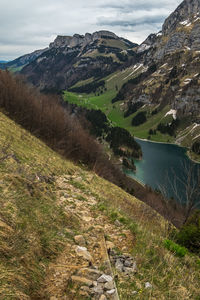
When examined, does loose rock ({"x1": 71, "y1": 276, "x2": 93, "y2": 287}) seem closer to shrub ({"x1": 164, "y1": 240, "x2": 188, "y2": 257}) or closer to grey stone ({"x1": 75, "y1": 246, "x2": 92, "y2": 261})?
grey stone ({"x1": 75, "y1": 246, "x2": 92, "y2": 261})

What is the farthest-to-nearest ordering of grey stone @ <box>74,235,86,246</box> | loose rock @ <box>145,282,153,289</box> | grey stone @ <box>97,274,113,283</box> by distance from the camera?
grey stone @ <box>74,235,86,246</box> → loose rock @ <box>145,282,153,289</box> → grey stone @ <box>97,274,113,283</box>

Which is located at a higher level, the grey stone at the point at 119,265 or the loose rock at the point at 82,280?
the loose rock at the point at 82,280

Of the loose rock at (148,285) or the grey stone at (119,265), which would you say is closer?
the loose rock at (148,285)

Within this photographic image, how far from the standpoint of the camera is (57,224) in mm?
7387

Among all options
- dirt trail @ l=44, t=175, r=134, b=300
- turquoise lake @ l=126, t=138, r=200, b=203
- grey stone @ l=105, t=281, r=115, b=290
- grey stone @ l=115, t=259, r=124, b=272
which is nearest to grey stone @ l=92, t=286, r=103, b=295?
dirt trail @ l=44, t=175, r=134, b=300

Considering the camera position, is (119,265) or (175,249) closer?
(119,265)

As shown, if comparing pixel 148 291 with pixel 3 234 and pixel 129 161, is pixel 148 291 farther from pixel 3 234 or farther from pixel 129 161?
pixel 129 161

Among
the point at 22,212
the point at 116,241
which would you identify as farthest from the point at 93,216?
the point at 22,212

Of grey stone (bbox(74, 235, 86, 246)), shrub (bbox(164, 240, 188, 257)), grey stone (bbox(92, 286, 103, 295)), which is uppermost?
grey stone (bbox(92, 286, 103, 295))

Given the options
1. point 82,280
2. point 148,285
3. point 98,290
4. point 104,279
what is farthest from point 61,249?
point 148,285

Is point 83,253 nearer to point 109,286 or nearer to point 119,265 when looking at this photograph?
point 119,265

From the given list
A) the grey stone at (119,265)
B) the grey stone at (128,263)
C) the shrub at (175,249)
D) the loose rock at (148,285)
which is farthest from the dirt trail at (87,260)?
the shrub at (175,249)

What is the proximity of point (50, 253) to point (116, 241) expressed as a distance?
2.65m

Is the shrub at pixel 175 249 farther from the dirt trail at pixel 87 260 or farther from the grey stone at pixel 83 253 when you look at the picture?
the grey stone at pixel 83 253
